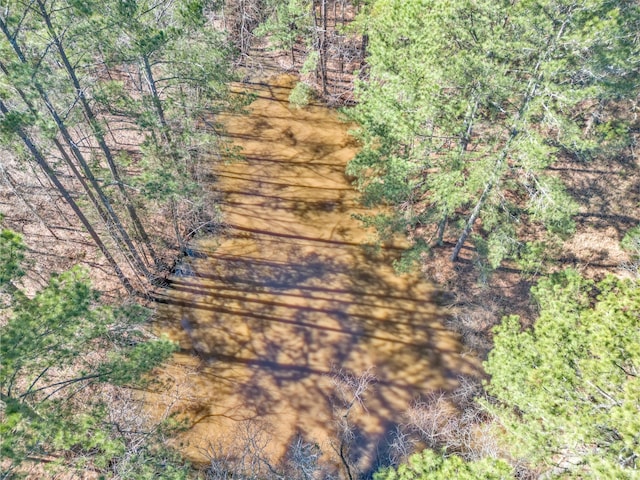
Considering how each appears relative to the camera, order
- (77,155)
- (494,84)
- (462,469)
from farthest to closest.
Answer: (77,155), (494,84), (462,469)

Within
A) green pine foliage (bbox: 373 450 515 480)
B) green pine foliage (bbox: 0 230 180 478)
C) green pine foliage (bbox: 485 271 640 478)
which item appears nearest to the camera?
green pine foliage (bbox: 485 271 640 478)

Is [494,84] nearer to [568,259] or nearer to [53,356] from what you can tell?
[568,259]

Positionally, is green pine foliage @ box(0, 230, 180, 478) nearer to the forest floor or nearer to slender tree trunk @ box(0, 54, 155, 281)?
slender tree trunk @ box(0, 54, 155, 281)

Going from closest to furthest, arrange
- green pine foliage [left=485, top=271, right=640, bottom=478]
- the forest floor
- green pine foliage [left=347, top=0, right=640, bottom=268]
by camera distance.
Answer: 1. green pine foliage [left=485, top=271, right=640, bottom=478]
2. green pine foliage [left=347, top=0, right=640, bottom=268]
3. the forest floor

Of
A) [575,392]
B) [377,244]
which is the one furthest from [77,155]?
[575,392]

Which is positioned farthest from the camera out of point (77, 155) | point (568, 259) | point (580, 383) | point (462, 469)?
point (568, 259)

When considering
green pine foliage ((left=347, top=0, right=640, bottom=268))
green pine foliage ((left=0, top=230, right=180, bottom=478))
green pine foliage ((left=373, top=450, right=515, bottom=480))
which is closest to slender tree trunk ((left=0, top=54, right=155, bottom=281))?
green pine foliage ((left=0, top=230, right=180, bottom=478))

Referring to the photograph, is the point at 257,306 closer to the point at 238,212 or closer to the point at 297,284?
the point at 297,284

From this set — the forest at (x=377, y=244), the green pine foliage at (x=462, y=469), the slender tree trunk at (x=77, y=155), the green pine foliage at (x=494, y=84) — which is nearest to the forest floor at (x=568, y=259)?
the forest at (x=377, y=244)

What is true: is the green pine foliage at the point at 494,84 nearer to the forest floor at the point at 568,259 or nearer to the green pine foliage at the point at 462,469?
the forest floor at the point at 568,259
